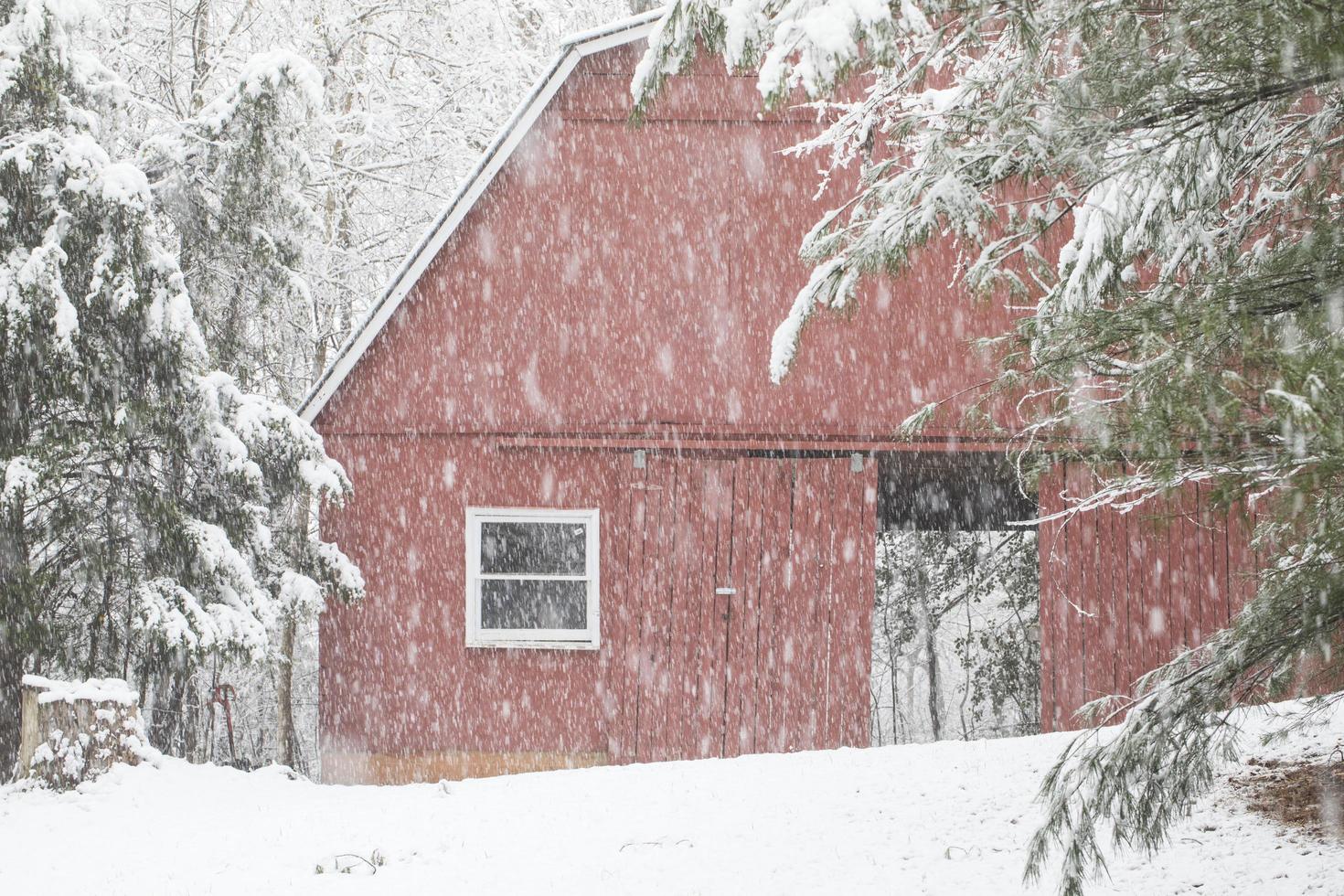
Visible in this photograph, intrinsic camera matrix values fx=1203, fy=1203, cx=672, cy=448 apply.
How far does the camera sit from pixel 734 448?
947cm

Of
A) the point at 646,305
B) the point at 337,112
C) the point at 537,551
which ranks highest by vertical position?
the point at 337,112

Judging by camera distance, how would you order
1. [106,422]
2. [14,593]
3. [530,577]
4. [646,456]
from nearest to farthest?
[14,593], [106,422], [530,577], [646,456]

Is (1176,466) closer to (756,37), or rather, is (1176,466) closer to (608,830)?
(756,37)

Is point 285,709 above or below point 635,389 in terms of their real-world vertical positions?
below

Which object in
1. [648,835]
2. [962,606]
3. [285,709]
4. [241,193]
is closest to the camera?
[648,835]

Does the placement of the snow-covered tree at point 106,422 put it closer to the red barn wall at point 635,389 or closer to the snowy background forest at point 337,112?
the red barn wall at point 635,389

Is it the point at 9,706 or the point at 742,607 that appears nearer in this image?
the point at 9,706

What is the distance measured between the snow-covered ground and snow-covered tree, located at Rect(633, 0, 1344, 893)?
143 centimetres

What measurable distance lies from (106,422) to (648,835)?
450 cm

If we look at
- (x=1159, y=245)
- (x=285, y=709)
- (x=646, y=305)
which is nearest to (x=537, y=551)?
(x=285, y=709)

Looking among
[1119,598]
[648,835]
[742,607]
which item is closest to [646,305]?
[742,607]

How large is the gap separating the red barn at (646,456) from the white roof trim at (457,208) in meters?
0.03

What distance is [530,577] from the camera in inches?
363

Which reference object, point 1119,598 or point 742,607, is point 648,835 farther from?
point 1119,598
